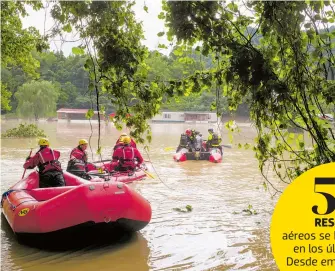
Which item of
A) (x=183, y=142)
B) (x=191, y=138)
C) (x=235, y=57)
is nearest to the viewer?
(x=235, y=57)

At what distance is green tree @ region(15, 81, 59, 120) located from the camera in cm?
4288

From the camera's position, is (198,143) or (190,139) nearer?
(198,143)

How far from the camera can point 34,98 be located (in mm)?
43000

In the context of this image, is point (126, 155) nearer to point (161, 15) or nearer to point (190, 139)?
point (190, 139)

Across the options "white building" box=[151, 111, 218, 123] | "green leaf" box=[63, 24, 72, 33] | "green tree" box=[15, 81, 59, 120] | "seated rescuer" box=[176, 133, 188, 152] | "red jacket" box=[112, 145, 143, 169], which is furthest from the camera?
"white building" box=[151, 111, 218, 123]

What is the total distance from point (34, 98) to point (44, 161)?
1524 inches

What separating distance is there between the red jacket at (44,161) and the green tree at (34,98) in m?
38.3

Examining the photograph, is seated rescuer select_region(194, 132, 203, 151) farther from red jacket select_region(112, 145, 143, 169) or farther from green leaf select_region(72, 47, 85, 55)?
green leaf select_region(72, 47, 85, 55)

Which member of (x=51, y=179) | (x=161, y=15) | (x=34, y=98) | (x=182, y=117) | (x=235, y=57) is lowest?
(x=51, y=179)

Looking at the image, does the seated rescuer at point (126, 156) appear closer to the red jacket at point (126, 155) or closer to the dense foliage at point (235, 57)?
the red jacket at point (126, 155)

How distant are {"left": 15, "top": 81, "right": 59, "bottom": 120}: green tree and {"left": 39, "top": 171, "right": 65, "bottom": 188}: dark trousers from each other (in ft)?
126

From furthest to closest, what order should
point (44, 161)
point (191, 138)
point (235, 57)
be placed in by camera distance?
point (191, 138) < point (44, 161) < point (235, 57)

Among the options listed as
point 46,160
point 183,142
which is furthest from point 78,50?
point 183,142

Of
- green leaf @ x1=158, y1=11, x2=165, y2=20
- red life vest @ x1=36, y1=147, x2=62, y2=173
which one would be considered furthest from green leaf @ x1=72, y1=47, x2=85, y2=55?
red life vest @ x1=36, y1=147, x2=62, y2=173
